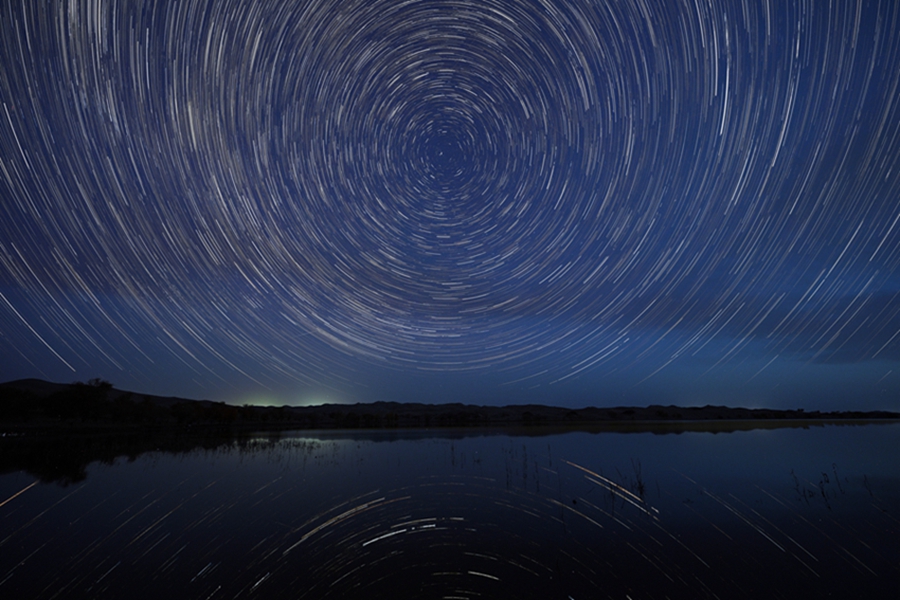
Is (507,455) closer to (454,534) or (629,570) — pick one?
(454,534)

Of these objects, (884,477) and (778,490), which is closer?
(778,490)

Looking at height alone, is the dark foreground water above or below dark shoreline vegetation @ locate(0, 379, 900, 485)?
below

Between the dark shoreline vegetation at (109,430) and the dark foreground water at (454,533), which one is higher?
the dark shoreline vegetation at (109,430)

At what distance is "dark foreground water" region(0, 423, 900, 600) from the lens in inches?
301

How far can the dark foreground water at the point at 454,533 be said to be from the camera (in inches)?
301

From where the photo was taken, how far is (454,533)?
34.9 ft

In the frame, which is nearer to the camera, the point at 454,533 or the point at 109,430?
the point at 454,533

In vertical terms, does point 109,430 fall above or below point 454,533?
above

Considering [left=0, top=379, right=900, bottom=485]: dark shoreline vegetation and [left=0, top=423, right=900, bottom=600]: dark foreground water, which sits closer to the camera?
[left=0, top=423, right=900, bottom=600]: dark foreground water

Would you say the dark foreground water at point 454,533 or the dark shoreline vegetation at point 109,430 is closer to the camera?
the dark foreground water at point 454,533

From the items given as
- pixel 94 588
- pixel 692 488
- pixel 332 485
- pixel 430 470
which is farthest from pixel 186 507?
pixel 692 488

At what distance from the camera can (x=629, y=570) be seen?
8281mm

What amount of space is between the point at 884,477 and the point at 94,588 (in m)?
24.6

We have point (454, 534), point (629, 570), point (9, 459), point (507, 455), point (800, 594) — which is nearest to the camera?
point (800, 594)
